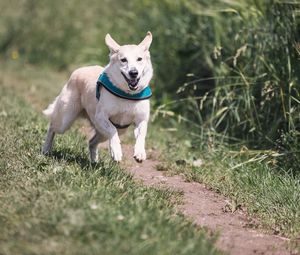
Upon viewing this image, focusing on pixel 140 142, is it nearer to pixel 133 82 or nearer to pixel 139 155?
pixel 139 155

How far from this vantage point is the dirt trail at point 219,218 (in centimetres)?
478

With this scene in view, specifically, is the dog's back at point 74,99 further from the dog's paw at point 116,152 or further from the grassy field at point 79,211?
the dog's paw at point 116,152


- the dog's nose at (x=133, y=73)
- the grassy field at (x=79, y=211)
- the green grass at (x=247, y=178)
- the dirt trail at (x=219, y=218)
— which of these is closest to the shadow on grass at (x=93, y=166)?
the grassy field at (x=79, y=211)

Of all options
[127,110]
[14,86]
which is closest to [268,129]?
[127,110]

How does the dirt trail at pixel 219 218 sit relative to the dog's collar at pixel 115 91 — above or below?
below

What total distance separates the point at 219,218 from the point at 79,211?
5.35 feet

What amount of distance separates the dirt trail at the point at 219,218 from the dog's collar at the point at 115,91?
0.84 metres

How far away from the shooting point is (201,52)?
963 centimetres

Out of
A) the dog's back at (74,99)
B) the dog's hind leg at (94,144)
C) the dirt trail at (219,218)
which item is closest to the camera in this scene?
the dirt trail at (219,218)

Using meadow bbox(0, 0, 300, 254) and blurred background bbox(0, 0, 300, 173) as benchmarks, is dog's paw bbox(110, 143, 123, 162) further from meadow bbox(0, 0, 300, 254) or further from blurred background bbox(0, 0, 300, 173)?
blurred background bbox(0, 0, 300, 173)

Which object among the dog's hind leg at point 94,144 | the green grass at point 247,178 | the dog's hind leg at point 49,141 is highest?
the dog's hind leg at point 49,141

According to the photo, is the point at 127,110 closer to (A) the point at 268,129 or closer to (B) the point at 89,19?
(A) the point at 268,129

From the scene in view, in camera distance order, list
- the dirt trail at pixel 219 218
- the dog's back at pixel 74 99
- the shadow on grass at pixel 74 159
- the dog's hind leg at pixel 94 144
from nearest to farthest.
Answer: the dirt trail at pixel 219 218
the shadow on grass at pixel 74 159
the dog's back at pixel 74 99
the dog's hind leg at pixel 94 144

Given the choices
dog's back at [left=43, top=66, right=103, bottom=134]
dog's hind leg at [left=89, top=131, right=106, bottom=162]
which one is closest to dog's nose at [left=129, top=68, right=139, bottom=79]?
dog's back at [left=43, top=66, right=103, bottom=134]
